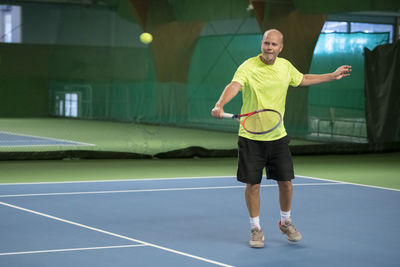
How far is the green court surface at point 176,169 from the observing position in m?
7.91

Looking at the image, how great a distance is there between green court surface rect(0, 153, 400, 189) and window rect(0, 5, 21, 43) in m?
1.54

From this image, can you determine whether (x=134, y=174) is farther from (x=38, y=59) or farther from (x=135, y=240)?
(x=135, y=240)

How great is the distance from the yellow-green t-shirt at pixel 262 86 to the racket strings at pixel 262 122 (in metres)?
0.03

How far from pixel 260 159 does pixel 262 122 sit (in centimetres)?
22

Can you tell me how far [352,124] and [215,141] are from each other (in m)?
2.10

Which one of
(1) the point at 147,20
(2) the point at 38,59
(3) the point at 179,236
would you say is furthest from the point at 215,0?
(3) the point at 179,236

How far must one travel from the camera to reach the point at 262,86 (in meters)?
4.46

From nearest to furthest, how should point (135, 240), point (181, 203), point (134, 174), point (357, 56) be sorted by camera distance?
point (135, 240) → point (181, 203) → point (134, 174) → point (357, 56)

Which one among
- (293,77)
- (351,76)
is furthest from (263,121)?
(351,76)

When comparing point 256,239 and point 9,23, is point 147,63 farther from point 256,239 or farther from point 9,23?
point 256,239

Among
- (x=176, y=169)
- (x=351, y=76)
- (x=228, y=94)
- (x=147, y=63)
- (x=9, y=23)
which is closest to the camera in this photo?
(x=228, y=94)

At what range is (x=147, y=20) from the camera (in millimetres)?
10312

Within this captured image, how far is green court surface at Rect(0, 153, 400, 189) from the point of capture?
791cm

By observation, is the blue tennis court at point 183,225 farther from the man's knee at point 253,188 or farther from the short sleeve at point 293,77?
the short sleeve at point 293,77
